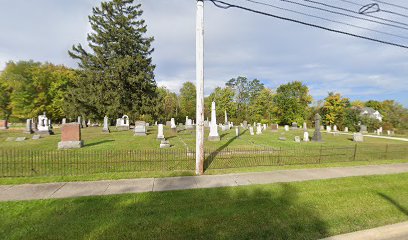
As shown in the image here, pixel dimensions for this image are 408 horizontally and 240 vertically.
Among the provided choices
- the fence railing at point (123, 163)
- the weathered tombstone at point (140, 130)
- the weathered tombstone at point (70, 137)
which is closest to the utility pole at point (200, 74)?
the fence railing at point (123, 163)

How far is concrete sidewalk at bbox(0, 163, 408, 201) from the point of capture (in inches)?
237

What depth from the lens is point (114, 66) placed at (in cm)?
4112

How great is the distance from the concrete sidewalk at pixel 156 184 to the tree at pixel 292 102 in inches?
2044

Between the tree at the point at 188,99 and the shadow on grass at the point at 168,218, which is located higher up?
the tree at the point at 188,99

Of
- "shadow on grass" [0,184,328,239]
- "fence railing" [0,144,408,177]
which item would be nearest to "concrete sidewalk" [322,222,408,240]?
"shadow on grass" [0,184,328,239]

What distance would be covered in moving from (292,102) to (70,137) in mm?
54620

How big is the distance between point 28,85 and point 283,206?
58.0 meters

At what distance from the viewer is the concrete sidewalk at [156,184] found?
601cm

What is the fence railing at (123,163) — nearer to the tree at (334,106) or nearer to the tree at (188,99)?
the tree at (334,106)

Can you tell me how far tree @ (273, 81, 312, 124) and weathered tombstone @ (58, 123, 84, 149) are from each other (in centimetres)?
5362

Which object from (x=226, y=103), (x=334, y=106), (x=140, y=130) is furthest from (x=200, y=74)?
(x=226, y=103)

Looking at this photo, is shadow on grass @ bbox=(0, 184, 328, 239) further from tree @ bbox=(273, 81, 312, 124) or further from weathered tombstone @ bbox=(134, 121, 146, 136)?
tree @ bbox=(273, 81, 312, 124)

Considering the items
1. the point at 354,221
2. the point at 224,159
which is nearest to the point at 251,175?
the point at 224,159

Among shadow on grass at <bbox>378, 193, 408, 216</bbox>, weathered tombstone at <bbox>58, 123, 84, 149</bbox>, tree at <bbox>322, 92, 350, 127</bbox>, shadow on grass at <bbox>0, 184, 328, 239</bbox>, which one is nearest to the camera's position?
shadow on grass at <bbox>0, 184, 328, 239</bbox>
